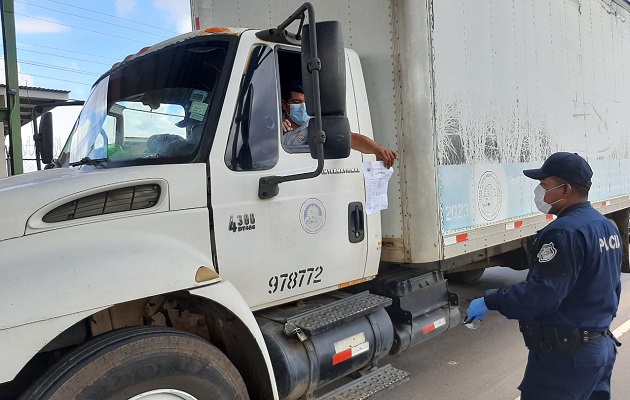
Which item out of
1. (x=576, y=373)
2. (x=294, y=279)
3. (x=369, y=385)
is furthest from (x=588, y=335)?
(x=294, y=279)

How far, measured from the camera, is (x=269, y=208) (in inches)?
107

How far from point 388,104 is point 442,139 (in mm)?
466

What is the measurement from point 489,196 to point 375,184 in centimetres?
122

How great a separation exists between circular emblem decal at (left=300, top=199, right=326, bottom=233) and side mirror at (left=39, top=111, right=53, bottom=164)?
2143 mm

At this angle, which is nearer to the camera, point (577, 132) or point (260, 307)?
point (260, 307)

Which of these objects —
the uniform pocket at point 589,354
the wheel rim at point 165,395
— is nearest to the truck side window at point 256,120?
the wheel rim at point 165,395

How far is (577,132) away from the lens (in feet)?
17.8

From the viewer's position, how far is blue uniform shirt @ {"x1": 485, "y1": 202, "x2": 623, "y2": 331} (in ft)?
7.61

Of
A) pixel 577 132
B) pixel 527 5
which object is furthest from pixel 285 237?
pixel 577 132

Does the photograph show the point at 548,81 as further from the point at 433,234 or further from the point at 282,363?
the point at 282,363

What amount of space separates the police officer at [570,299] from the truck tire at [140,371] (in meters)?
1.44

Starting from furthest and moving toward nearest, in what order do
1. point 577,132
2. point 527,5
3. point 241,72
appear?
point 577,132 < point 527,5 < point 241,72

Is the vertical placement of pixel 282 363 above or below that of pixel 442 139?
below

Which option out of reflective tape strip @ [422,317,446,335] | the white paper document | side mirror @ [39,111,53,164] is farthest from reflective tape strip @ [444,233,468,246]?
side mirror @ [39,111,53,164]
